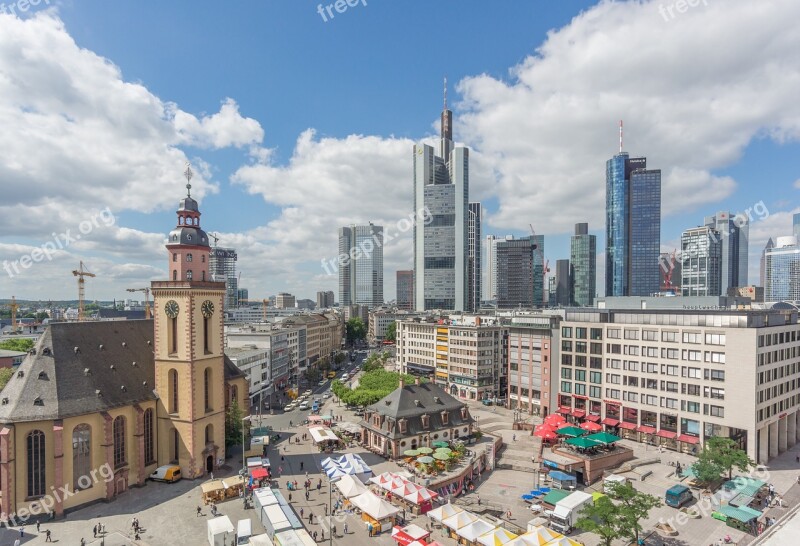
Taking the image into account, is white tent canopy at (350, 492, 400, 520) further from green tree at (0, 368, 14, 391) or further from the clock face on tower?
Result: green tree at (0, 368, 14, 391)

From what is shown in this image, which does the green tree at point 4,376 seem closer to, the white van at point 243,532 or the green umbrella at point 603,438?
the white van at point 243,532

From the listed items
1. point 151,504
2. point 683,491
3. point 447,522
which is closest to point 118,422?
point 151,504

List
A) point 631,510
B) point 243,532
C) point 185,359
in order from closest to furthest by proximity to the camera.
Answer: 1. point 631,510
2. point 243,532
3. point 185,359

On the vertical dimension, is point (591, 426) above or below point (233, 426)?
below

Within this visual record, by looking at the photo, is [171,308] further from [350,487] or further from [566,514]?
[566,514]

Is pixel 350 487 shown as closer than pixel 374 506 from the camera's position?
No

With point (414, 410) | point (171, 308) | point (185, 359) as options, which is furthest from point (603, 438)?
point (171, 308)

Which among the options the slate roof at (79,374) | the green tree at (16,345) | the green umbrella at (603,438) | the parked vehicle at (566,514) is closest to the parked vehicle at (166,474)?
the slate roof at (79,374)
